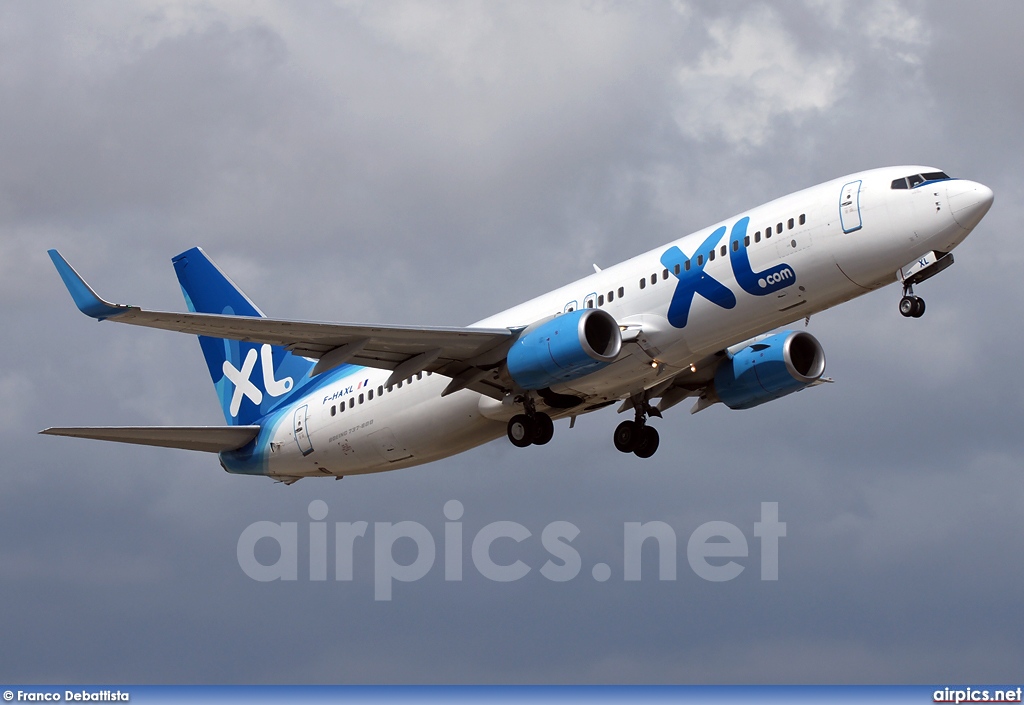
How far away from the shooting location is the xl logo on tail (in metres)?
46.0

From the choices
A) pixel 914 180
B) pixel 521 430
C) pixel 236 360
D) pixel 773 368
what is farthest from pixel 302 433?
pixel 914 180

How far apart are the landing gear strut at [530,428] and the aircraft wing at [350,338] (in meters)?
0.98

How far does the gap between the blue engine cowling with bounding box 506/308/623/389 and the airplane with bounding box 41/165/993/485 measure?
0.15ft

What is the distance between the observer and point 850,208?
3322 centimetres

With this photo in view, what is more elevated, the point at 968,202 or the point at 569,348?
the point at 968,202

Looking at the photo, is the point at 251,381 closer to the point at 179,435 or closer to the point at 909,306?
the point at 179,435

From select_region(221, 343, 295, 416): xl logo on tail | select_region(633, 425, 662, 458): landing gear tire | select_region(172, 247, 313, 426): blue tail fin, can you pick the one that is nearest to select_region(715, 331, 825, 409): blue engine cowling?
select_region(633, 425, 662, 458): landing gear tire

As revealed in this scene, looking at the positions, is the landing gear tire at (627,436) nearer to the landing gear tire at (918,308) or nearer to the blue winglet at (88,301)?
the landing gear tire at (918,308)

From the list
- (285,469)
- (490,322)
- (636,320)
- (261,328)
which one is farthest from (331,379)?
(636,320)

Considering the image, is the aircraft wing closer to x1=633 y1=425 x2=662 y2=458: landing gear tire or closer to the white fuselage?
the white fuselage

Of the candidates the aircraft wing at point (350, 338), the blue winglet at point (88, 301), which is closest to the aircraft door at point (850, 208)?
the aircraft wing at point (350, 338)

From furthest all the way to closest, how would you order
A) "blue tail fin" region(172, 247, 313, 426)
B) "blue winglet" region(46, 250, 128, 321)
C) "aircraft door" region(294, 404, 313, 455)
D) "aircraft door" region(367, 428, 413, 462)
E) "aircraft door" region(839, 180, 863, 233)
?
1. "blue tail fin" region(172, 247, 313, 426)
2. "aircraft door" region(294, 404, 313, 455)
3. "aircraft door" region(367, 428, 413, 462)
4. "aircraft door" region(839, 180, 863, 233)
5. "blue winglet" region(46, 250, 128, 321)

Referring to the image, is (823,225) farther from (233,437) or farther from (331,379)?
(233,437)

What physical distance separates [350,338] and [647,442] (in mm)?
10326
